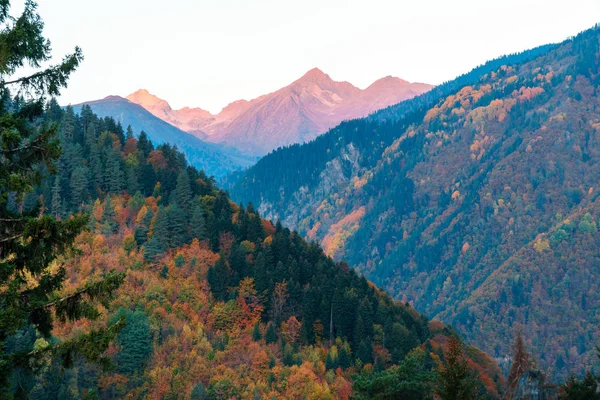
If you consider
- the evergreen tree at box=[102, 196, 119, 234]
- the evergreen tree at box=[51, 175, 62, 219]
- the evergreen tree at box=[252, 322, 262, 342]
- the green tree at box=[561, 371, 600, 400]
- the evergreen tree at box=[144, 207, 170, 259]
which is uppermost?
the evergreen tree at box=[51, 175, 62, 219]

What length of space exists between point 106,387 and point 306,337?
1334 inches

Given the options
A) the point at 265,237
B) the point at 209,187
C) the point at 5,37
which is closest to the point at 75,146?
the point at 209,187

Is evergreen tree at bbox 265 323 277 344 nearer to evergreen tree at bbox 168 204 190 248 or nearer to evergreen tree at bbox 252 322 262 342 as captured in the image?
evergreen tree at bbox 252 322 262 342

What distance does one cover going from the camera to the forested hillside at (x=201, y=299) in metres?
78.9

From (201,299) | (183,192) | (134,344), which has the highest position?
(183,192)

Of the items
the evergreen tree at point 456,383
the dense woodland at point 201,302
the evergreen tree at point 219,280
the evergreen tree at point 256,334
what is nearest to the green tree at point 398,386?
the dense woodland at point 201,302

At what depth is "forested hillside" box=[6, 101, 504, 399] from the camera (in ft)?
259

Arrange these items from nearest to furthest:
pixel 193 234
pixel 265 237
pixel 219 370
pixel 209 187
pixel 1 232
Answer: pixel 1 232
pixel 219 370
pixel 193 234
pixel 265 237
pixel 209 187

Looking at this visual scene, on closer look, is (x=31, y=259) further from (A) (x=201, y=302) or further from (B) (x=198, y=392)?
(A) (x=201, y=302)

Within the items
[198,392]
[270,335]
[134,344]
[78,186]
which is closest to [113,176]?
[78,186]

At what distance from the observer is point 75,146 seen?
354 feet

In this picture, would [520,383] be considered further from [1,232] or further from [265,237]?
[265,237]

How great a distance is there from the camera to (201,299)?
9256cm

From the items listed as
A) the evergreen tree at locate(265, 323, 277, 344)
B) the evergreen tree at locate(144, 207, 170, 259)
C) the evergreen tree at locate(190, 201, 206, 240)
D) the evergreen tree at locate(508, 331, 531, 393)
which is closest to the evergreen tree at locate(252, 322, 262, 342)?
the evergreen tree at locate(265, 323, 277, 344)
